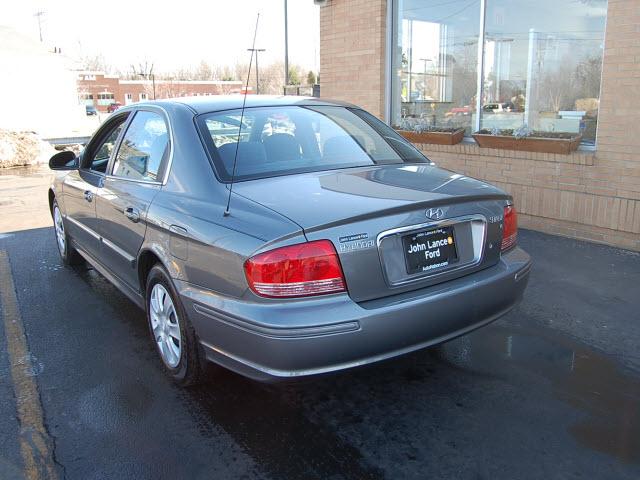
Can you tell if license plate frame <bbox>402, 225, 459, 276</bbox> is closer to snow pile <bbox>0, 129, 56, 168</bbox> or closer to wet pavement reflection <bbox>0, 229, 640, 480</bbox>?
wet pavement reflection <bbox>0, 229, 640, 480</bbox>

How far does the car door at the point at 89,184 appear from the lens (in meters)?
4.92

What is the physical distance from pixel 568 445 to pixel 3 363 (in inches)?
141

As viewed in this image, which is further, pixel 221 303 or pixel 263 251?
pixel 221 303

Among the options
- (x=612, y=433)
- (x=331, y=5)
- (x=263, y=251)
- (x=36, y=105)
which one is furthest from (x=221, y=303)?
(x=36, y=105)

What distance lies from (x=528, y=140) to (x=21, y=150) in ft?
49.5

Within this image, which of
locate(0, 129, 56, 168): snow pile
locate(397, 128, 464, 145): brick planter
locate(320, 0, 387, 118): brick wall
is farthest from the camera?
locate(0, 129, 56, 168): snow pile

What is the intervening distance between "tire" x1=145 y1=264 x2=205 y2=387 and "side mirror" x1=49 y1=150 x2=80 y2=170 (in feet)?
7.17

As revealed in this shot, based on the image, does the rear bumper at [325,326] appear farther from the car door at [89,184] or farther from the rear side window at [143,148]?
the car door at [89,184]

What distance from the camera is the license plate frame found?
305 centimetres

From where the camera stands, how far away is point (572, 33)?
23.5ft

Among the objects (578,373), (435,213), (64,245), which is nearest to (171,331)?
(435,213)

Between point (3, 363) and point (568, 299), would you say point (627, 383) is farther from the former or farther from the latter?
point (3, 363)

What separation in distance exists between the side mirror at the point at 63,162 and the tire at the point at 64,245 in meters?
0.74

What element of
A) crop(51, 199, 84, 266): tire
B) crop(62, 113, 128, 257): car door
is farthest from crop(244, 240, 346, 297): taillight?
crop(51, 199, 84, 266): tire
